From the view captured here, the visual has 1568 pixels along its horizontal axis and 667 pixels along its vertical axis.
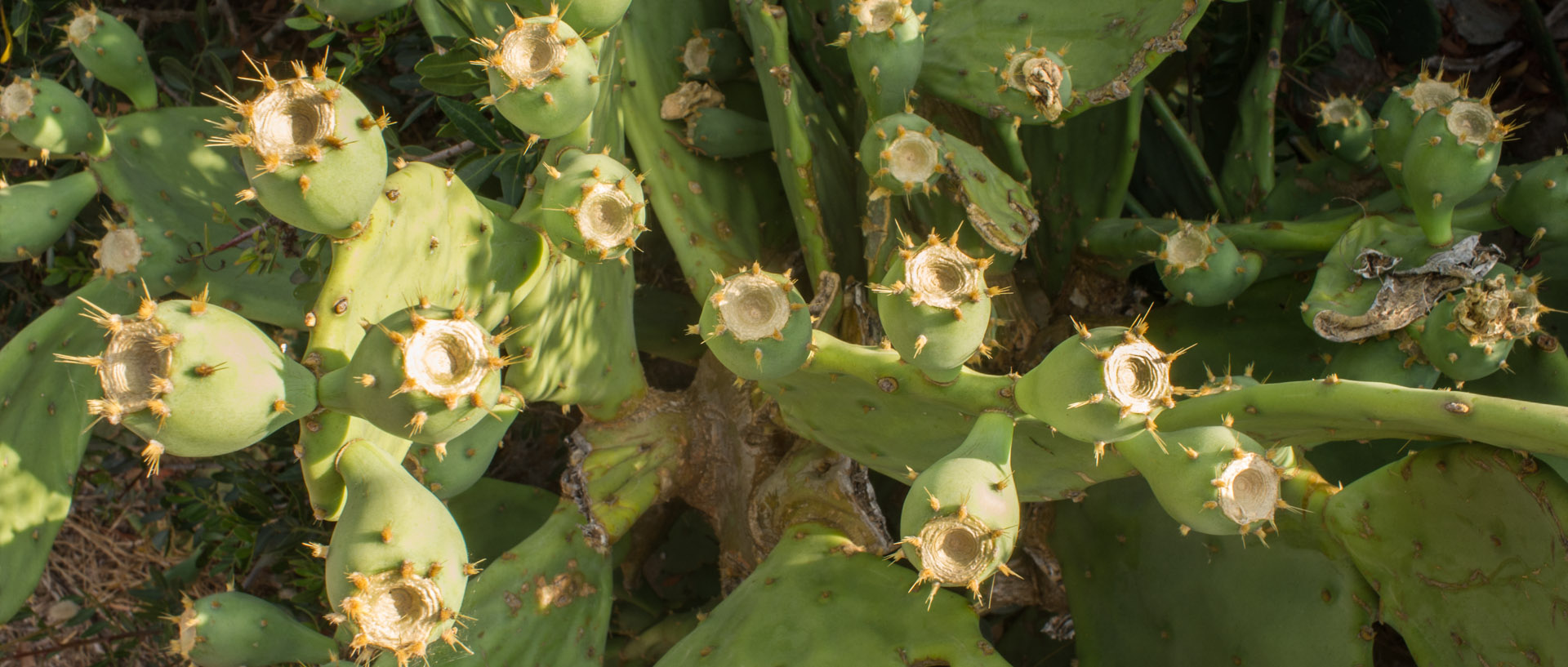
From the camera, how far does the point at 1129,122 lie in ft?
5.66

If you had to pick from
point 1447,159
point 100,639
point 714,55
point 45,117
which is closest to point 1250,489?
point 1447,159

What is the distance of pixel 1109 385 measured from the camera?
932 millimetres

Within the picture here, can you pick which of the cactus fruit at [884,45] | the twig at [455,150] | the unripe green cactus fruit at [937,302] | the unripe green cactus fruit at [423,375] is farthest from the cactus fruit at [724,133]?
the unripe green cactus fruit at [423,375]

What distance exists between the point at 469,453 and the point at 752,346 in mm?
552

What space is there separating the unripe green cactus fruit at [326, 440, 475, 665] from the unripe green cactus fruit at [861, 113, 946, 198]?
803 millimetres

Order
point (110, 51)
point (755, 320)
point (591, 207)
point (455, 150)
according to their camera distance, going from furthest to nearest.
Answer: point (455, 150) → point (110, 51) → point (591, 207) → point (755, 320)

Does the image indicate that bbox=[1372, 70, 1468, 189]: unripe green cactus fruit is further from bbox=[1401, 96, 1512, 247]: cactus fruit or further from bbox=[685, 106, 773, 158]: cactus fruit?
bbox=[685, 106, 773, 158]: cactus fruit

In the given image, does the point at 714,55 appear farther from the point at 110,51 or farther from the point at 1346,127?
the point at 1346,127

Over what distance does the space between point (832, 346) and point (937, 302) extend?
0.27 m

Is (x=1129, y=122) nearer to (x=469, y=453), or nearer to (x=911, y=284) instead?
(x=911, y=284)

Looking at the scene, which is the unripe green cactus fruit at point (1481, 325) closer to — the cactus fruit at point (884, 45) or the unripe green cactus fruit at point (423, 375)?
the cactus fruit at point (884, 45)

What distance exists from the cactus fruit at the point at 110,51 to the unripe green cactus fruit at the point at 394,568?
1.18 metres

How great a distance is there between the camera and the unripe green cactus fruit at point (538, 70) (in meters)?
1.11

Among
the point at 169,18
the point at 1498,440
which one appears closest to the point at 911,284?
the point at 1498,440
